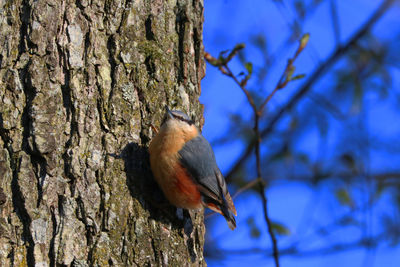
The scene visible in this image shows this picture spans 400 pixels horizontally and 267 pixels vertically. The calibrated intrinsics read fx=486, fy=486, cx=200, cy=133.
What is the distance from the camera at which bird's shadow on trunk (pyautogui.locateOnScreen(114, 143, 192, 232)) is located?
2.54 meters

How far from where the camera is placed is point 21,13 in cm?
249

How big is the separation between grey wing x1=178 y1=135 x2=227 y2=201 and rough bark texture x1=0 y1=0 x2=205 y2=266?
0.67 feet

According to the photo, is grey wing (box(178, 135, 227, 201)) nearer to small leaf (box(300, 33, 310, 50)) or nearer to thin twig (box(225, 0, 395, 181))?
small leaf (box(300, 33, 310, 50))

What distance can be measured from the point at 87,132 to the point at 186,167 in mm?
658

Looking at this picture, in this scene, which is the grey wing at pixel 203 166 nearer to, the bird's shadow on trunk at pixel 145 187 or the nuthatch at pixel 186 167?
the nuthatch at pixel 186 167

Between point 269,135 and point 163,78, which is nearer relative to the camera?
point 163,78

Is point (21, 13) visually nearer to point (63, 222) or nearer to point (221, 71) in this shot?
point (63, 222)

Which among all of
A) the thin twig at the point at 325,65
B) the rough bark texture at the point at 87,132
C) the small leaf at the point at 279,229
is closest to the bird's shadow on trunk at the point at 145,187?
the rough bark texture at the point at 87,132

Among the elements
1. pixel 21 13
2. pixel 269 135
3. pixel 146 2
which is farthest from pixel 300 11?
pixel 21 13

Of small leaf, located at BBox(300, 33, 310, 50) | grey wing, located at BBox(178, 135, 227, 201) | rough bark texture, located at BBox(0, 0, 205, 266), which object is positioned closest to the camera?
rough bark texture, located at BBox(0, 0, 205, 266)

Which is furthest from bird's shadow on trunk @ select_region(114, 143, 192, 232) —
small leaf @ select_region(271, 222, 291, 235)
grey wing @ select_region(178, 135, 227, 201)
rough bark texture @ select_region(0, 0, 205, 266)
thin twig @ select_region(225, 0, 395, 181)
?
thin twig @ select_region(225, 0, 395, 181)

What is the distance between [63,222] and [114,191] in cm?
30

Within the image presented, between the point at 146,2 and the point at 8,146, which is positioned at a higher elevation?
the point at 146,2

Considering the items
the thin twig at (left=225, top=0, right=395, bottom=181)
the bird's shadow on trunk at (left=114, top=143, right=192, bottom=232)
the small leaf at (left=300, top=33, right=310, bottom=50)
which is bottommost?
the bird's shadow on trunk at (left=114, top=143, right=192, bottom=232)
